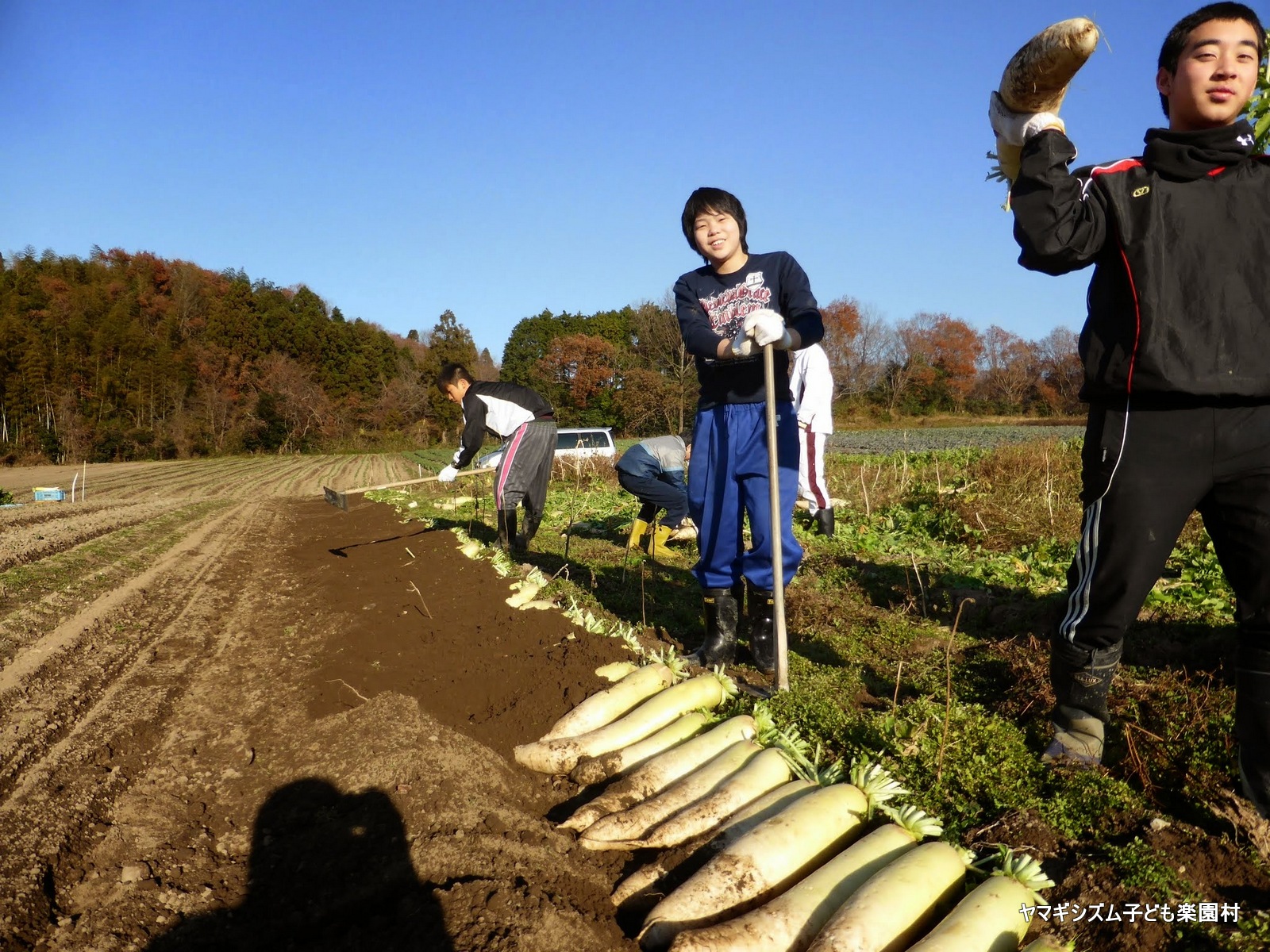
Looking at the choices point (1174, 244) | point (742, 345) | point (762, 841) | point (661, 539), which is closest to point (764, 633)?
point (742, 345)

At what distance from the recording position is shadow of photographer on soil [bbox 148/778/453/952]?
1.56 m

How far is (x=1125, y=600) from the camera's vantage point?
1.98 metres

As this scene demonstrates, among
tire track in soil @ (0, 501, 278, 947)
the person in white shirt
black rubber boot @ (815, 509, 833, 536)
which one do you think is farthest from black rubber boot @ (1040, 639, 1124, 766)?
black rubber boot @ (815, 509, 833, 536)

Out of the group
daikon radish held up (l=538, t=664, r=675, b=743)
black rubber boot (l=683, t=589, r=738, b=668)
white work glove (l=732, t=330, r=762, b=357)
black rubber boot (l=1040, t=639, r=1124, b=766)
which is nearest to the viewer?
black rubber boot (l=1040, t=639, r=1124, b=766)

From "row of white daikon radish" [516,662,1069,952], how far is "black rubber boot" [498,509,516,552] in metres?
3.79

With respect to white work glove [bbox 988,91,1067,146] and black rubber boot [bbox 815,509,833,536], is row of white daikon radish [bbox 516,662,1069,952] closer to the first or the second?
white work glove [bbox 988,91,1067,146]

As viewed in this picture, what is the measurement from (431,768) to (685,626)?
2181 mm

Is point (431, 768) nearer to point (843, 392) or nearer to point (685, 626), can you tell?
point (685, 626)

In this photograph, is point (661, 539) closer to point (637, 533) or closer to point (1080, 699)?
point (637, 533)

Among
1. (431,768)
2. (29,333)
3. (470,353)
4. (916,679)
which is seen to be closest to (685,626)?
(916,679)

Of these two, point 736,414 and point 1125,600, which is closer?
point 1125,600

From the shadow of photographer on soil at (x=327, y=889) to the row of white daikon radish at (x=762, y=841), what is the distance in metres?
0.44

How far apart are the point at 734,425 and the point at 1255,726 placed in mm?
1900

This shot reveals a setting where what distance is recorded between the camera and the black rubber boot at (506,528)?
243 inches
